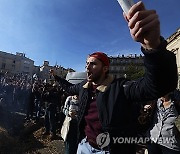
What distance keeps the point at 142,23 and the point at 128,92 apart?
1.06m

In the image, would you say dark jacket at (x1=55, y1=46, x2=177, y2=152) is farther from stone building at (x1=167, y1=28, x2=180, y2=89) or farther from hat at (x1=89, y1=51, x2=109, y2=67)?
stone building at (x1=167, y1=28, x2=180, y2=89)

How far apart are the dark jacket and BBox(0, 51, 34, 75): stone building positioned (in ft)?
274

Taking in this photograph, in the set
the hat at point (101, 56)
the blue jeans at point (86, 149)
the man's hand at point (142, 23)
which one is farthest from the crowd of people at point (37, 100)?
the man's hand at point (142, 23)

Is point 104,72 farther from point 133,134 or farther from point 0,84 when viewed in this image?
point 0,84

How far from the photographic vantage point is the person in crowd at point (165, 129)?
3.51 metres

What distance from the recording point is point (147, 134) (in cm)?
405

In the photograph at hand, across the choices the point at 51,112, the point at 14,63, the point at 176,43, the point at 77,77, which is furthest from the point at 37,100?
the point at 14,63

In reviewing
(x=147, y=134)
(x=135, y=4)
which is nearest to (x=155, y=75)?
(x=135, y=4)

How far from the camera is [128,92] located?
1982 mm

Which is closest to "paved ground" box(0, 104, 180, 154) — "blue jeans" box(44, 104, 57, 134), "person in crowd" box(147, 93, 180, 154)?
"blue jeans" box(44, 104, 57, 134)

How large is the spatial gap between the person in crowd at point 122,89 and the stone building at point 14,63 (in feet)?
273

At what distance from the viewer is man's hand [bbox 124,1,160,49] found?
97 cm

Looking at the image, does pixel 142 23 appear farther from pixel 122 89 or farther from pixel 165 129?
pixel 165 129

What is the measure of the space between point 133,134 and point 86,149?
569 mm
